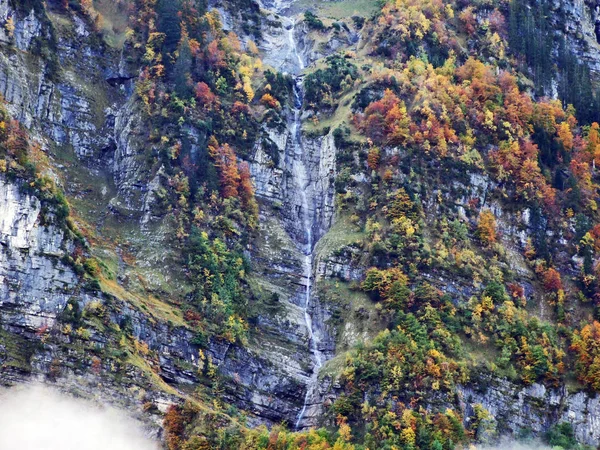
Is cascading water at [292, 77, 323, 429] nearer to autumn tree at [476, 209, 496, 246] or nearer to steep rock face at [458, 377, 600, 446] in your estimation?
steep rock face at [458, 377, 600, 446]

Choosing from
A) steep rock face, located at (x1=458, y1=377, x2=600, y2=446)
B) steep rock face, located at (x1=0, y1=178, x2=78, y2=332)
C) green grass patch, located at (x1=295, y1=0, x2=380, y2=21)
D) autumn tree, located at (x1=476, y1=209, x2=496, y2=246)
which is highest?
green grass patch, located at (x1=295, y1=0, x2=380, y2=21)

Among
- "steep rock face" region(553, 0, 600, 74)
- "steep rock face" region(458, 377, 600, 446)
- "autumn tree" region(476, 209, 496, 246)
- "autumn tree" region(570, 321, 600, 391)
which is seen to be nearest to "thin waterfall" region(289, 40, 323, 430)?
"steep rock face" region(458, 377, 600, 446)

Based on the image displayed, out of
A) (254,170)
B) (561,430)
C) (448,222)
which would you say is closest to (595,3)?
(448,222)

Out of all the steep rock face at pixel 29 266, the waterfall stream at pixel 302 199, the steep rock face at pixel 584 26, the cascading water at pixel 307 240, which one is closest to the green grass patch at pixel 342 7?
the waterfall stream at pixel 302 199

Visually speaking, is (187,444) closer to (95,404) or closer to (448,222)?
(95,404)

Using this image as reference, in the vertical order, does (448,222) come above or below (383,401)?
above

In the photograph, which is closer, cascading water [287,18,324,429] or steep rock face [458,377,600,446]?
steep rock face [458,377,600,446]

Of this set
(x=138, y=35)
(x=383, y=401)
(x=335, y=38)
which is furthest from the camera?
(x=335, y=38)

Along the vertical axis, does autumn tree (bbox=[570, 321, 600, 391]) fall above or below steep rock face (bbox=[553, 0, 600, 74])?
below

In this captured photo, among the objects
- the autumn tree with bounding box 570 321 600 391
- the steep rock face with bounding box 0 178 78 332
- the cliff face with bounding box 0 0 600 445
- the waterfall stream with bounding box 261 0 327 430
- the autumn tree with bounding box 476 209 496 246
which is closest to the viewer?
the steep rock face with bounding box 0 178 78 332
